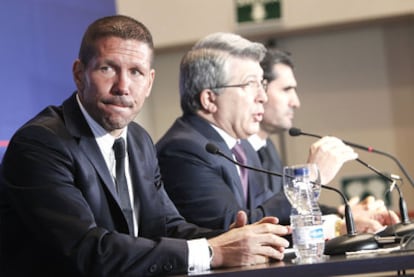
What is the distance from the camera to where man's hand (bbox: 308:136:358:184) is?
328 cm

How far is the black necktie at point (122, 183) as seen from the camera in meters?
2.46

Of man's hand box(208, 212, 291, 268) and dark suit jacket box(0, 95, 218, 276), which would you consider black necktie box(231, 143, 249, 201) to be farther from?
man's hand box(208, 212, 291, 268)

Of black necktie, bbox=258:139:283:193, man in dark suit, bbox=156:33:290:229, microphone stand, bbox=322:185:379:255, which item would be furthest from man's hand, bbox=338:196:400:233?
microphone stand, bbox=322:185:379:255

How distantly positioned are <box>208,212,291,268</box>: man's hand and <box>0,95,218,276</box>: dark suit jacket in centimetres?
10

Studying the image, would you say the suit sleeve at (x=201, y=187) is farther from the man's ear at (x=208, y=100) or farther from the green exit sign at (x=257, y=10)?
the green exit sign at (x=257, y=10)

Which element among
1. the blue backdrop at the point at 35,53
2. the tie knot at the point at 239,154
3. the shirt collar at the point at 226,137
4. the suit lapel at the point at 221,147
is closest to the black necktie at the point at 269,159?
the tie knot at the point at 239,154

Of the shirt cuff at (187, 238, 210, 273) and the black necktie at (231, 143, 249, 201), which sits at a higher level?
the black necktie at (231, 143, 249, 201)

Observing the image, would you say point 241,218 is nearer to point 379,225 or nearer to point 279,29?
point 379,225

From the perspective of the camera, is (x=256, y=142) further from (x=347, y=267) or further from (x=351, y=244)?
(x=347, y=267)

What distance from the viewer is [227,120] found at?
3412 mm

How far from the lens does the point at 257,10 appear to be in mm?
6309

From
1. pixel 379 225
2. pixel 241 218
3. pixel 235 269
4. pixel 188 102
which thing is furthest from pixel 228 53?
pixel 235 269

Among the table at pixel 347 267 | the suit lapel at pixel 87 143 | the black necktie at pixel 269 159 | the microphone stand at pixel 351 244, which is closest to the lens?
the table at pixel 347 267

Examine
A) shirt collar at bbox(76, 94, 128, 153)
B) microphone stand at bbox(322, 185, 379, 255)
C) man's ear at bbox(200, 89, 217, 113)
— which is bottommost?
microphone stand at bbox(322, 185, 379, 255)
